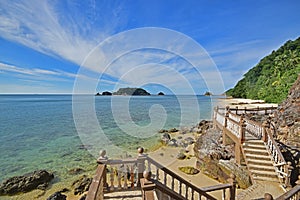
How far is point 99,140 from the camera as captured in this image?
22.0m

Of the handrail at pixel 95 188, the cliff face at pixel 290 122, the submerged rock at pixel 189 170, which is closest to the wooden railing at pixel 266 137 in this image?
the cliff face at pixel 290 122

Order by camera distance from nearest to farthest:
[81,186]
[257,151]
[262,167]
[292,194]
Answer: [292,194], [262,167], [257,151], [81,186]

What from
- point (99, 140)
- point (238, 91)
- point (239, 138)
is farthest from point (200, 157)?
point (238, 91)

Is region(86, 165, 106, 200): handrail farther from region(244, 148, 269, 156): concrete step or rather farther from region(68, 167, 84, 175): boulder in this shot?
region(68, 167, 84, 175): boulder

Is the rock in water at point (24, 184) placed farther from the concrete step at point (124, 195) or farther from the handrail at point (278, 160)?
the handrail at point (278, 160)

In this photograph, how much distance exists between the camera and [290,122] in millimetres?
10398

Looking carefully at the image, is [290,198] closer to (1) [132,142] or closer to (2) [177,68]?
(2) [177,68]

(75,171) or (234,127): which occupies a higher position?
(234,127)

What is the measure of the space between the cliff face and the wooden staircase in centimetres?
251

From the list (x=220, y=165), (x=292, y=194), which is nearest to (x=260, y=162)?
(x=220, y=165)

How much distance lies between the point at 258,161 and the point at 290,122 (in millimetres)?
4633

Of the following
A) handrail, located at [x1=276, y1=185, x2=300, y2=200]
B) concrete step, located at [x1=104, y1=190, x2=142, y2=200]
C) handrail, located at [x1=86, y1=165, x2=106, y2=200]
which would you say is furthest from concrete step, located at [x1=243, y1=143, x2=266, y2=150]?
handrail, located at [x1=86, y1=165, x2=106, y2=200]

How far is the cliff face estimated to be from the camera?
9.64 metres

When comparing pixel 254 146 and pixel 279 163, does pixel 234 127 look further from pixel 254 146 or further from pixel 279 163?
pixel 279 163
